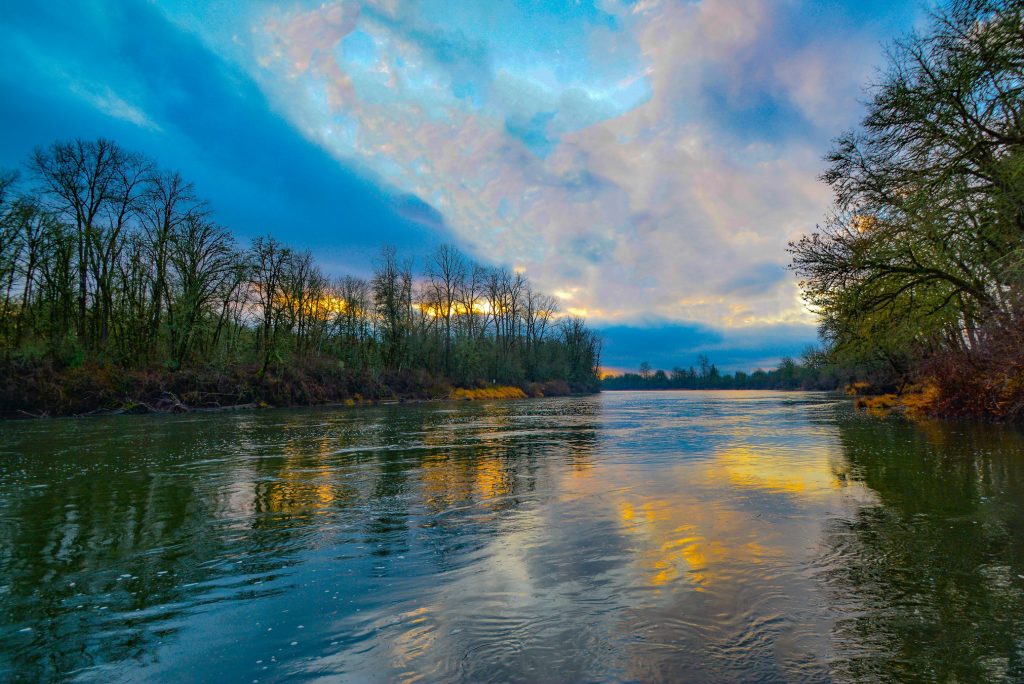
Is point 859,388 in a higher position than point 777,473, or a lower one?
higher

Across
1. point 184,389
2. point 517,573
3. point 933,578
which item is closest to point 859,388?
point 933,578

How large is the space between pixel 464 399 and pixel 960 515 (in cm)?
5573

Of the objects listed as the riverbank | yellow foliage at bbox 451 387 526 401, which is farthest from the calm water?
yellow foliage at bbox 451 387 526 401

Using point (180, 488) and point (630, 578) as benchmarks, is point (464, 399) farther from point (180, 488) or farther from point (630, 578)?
point (630, 578)

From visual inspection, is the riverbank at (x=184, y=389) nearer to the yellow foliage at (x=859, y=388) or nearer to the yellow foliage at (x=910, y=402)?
the yellow foliage at (x=910, y=402)

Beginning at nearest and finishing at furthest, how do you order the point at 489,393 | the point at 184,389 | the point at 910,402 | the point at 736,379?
the point at 910,402, the point at 184,389, the point at 489,393, the point at 736,379

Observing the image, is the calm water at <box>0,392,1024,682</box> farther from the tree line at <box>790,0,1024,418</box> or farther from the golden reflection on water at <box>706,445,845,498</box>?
the tree line at <box>790,0,1024,418</box>

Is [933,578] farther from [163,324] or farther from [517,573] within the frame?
[163,324]

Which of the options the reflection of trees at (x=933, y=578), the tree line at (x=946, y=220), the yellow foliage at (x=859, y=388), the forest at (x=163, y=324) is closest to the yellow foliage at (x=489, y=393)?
the forest at (x=163, y=324)

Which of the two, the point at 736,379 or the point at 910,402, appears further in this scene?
the point at 736,379

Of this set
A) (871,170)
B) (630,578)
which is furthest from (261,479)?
(871,170)

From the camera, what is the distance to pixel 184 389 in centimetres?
3469

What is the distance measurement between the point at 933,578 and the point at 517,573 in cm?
397

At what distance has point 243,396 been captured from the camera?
127 feet
